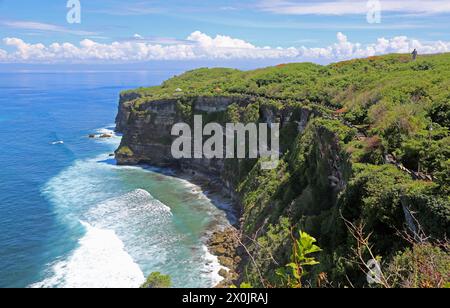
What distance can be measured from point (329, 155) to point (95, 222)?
104 ft

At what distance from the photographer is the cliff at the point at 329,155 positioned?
2019 cm

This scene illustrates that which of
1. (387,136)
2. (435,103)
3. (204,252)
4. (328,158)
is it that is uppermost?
(435,103)

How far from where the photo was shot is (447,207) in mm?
16562

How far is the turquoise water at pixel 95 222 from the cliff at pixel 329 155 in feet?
18.7

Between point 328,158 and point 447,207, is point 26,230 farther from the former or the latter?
point 447,207

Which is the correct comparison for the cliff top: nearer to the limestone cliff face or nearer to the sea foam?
the limestone cliff face

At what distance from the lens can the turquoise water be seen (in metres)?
39.6

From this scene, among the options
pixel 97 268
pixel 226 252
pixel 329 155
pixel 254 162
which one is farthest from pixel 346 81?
pixel 97 268

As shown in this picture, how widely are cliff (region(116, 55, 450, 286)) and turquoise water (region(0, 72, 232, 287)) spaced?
5694 mm

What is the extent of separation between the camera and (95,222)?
5200cm

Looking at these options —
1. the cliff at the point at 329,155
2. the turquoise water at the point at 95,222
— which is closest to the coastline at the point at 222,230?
the turquoise water at the point at 95,222

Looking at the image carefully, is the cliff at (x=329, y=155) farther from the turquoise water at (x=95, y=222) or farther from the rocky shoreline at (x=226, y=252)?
the turquoise water at (x=95, y=222)
